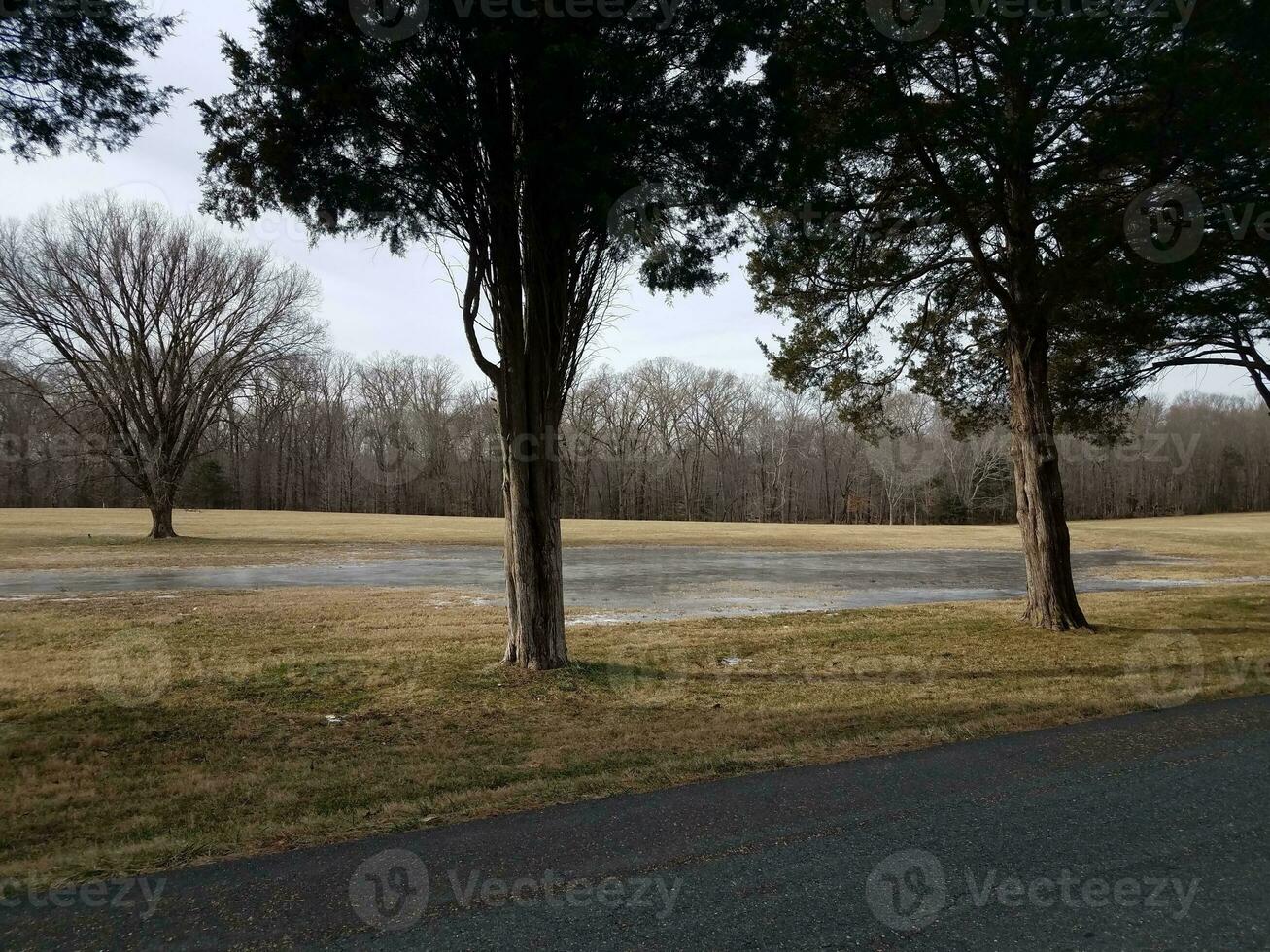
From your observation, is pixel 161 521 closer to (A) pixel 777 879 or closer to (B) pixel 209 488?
(A) pixel 777 879

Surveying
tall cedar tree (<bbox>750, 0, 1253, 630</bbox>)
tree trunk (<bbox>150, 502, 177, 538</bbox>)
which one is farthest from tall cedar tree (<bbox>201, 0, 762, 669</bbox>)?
tree trunk (<bbox>150, 502, 177, 538</bbox>)

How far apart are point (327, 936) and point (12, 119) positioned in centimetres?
676

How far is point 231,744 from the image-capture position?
576 centimetres

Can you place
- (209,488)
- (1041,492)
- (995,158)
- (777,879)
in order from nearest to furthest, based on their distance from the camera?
(777,879)
(995,158)
(1041,492)
(209,488)

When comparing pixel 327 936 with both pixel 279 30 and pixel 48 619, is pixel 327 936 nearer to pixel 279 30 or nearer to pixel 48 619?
pixel 279 30

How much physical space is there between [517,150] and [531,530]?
3.69 metres

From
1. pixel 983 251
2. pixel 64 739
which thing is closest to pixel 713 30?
pixel 983 251

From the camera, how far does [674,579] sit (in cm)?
1848

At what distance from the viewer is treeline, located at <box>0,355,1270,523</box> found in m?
66.4

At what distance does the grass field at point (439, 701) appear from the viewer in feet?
14.7

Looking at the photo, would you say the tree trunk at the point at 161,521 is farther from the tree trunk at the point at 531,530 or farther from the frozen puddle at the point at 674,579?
the tree trunk at the point at 531,530

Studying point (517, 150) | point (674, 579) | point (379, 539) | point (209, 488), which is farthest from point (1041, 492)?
point (209, 488)

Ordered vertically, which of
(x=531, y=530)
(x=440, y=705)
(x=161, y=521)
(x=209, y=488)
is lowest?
(x=440, y=705)

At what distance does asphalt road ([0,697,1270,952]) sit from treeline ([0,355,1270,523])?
58168 millimetres
